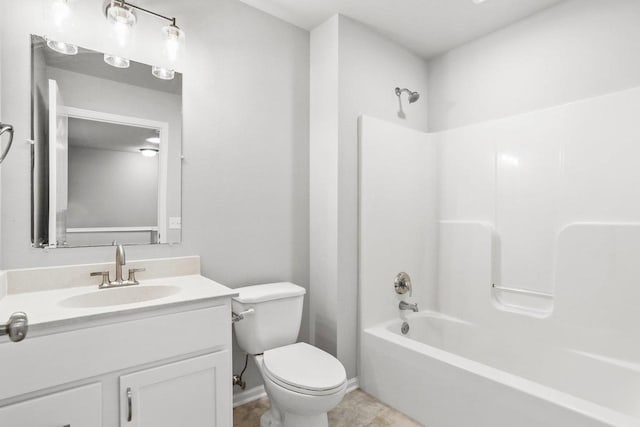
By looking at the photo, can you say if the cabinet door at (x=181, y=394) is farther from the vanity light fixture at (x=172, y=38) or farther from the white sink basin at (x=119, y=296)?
the vanity light fixture at (x=172, y=38)

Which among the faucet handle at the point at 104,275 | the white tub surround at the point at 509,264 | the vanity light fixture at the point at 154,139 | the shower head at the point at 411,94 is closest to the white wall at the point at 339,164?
the white tub surround at the point at 509,264

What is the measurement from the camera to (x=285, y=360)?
→ 173 centimetres

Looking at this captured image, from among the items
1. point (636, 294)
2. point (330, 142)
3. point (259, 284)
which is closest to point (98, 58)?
point (330, 142)

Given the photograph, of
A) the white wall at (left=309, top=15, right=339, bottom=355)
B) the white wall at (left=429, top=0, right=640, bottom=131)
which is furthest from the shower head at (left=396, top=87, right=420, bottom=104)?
the white wall at (left=309, top=15, right=339, bottom=355)

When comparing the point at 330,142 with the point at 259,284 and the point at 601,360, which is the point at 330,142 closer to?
the point at 259,284

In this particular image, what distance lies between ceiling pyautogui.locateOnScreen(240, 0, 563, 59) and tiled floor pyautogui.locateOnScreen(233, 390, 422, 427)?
2.51 metres

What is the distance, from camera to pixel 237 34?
Answer: 207cm

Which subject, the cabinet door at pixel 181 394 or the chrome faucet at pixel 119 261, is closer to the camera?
the cabinet door at pixel 181 394

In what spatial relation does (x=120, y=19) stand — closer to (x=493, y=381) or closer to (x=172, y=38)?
(x=172, y=38)

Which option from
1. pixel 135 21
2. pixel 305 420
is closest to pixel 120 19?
pixel 135 21

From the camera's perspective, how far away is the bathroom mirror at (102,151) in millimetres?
1511

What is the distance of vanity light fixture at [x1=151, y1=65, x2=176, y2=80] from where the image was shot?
5.82 ft

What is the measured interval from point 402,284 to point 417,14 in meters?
1.88

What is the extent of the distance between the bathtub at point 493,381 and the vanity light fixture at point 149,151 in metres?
1.71
